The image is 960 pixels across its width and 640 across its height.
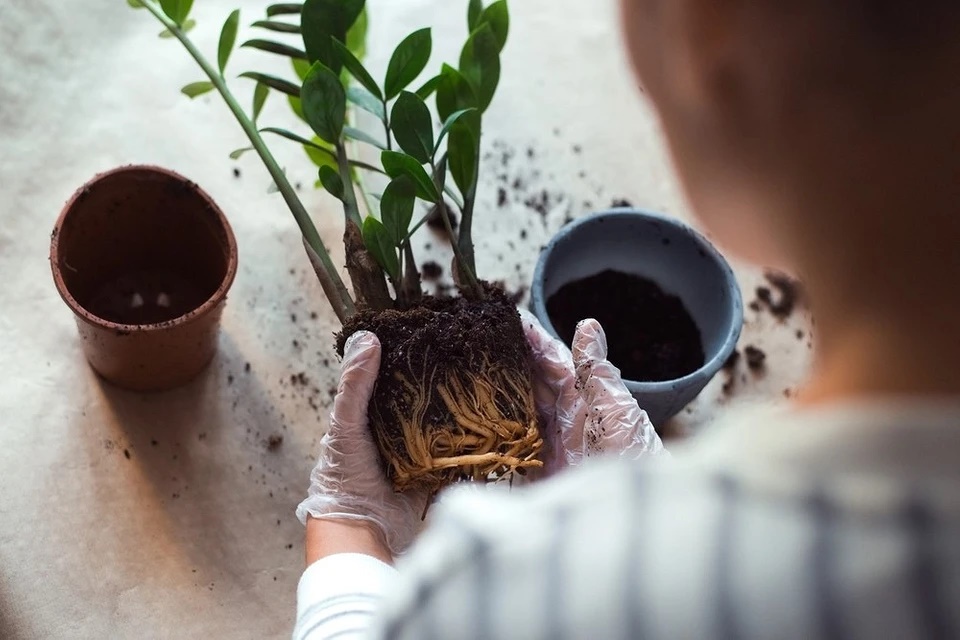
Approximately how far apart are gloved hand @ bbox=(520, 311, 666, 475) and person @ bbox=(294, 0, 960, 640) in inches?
19.1

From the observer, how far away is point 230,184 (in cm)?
138

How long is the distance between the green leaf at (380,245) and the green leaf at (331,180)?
0.08m

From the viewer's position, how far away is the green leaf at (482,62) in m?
1.00

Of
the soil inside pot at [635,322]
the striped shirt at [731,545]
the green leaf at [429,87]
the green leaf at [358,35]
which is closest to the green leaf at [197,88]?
the green leaf at [358,35]

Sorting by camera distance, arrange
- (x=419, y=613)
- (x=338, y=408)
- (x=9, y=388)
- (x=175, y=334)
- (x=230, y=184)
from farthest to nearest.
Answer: (x=230, y=184) → (x=9, y=388) → (x=175, y=334) → (x=338, y=408) → (x=419, y=613)

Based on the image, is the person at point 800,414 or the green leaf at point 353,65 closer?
the person at point 800,414

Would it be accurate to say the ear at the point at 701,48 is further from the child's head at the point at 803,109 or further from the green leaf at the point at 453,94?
the green leaf at the point at 453,94

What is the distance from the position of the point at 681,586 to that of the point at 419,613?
139 mm

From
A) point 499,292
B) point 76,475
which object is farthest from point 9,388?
point 499,292

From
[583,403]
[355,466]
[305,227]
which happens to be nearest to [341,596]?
[355,466]

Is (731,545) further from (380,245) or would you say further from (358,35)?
(358,35)

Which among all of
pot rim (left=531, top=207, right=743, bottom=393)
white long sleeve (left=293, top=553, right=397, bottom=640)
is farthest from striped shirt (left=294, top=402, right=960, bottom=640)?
pot rim (left=531, top=207, right=743, bottom=393)

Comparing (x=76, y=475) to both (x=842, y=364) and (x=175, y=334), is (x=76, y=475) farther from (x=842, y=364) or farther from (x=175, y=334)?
(x=842, y=364)

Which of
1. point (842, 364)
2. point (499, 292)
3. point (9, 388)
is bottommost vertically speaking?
point (9, 388)
